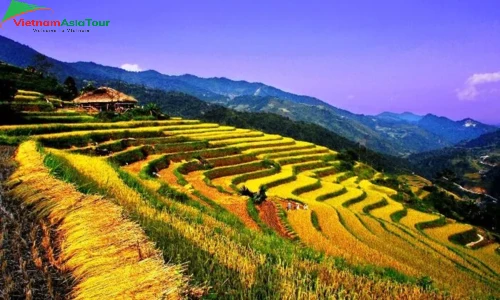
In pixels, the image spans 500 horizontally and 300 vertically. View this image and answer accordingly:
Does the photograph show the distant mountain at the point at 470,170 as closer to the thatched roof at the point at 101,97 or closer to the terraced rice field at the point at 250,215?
the terraced rice field at the point at 250,215

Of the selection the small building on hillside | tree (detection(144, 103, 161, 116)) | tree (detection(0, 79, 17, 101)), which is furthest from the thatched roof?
tree (detection(0, 79, 17, 101))

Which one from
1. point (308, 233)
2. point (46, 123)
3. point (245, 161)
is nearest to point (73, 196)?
point (308, 233)

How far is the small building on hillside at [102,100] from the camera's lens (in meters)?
46.9

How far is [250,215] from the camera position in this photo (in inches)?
758

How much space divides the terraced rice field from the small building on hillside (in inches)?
374

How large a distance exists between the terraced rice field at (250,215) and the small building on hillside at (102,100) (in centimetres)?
949

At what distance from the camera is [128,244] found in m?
5.02

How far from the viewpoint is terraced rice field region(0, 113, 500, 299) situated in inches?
210

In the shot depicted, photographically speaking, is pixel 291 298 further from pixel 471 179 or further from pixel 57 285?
pixel 471 179

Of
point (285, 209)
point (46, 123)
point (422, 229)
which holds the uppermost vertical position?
point (46, 123)

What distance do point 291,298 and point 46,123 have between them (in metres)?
28.8

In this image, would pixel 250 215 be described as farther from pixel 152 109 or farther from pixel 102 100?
pixel 102 100

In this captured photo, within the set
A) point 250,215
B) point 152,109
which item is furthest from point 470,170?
point 250,215

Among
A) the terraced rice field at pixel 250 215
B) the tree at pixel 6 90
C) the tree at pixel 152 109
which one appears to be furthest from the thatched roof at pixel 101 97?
the tree at pixel 6 90
